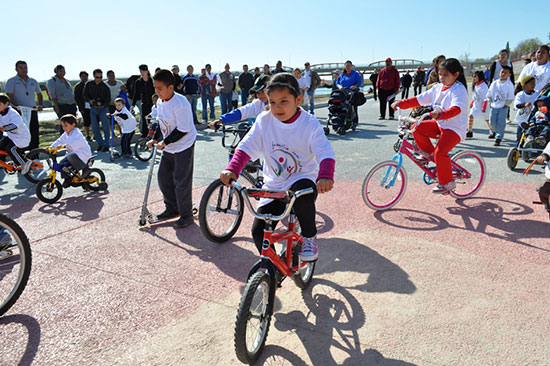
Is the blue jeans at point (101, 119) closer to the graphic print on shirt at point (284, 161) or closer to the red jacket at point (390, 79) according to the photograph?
the graphic print on shirt at point (284, 161)

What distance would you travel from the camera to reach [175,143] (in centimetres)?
505

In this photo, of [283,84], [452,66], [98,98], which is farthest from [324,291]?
[98,98]

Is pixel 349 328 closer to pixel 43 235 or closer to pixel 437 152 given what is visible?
pixel 437 152

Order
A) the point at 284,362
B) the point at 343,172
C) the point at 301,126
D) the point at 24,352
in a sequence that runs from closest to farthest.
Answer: the point at 284,362 < the point at 24,352 < the point at 301,126 < the point at 343,172

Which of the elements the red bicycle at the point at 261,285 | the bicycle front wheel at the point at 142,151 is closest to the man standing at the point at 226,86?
the bicycle front wheel at the point at 142,151

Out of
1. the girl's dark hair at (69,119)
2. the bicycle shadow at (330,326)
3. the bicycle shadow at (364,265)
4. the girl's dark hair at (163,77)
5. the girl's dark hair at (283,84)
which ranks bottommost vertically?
the bicycle shadow at (330,326)

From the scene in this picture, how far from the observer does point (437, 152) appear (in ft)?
17.7

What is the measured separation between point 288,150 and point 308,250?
2.77 ft

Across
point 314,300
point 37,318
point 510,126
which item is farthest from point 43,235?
point 510,126

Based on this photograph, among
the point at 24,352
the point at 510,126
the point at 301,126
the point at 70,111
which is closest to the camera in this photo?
the point at 24,352

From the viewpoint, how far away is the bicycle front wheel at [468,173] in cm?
573

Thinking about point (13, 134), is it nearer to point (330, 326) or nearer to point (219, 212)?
point (219, 212)

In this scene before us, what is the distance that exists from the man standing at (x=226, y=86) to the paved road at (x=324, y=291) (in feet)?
31.8

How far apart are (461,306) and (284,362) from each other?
1.61m
